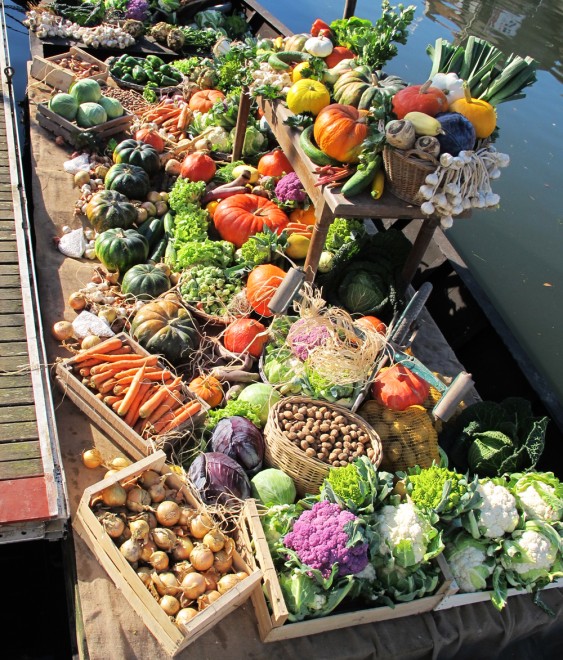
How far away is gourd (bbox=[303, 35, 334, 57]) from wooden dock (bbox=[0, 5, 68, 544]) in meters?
2.61

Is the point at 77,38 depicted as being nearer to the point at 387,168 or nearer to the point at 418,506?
the point at 387,168

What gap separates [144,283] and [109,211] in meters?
0.96

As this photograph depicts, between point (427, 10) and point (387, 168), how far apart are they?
12679 mm

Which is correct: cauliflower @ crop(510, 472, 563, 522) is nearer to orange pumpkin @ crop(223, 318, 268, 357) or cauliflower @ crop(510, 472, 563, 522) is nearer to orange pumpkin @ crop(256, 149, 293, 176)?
orange pumpkin @ crop(223, 318, 268, 357)

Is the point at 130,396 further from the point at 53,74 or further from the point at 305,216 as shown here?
the point at 53,74

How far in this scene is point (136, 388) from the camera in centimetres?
345

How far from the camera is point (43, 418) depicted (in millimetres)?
3172

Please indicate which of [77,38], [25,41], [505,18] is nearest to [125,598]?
[77,38]

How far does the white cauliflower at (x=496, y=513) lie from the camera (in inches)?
117

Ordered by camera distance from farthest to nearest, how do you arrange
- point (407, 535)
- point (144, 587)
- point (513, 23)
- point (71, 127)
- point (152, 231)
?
point (513, 23), point (71, 127), point (152, 231), point (407, 535), point (144, 587)

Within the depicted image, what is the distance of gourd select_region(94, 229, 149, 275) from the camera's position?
4.60 m

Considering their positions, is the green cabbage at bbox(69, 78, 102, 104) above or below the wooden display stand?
below

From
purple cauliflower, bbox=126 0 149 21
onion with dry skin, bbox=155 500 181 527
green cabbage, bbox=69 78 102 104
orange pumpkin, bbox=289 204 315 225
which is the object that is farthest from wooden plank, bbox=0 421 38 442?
purple cauliflower, bbox=126 0 149 21

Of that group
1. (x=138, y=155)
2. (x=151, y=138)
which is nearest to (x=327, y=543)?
(x=138, y=155)
